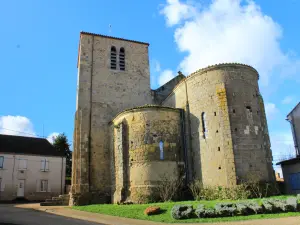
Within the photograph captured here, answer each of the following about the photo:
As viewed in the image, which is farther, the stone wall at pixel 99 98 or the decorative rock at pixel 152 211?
the stone wall at pixel 99 98

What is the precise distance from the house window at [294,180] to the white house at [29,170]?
22.8 meters

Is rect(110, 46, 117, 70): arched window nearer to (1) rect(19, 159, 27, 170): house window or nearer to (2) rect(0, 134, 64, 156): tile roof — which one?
(2) rect(0, 134, 64, 156): tile roof

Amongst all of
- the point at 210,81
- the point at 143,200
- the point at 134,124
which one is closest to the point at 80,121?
the point at 134,124

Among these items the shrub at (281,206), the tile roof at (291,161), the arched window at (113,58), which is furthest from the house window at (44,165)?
the shrub at (281,206)

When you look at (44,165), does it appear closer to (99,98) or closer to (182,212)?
(99,98)

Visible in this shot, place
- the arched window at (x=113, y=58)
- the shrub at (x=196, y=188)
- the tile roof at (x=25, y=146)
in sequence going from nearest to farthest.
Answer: the shrub at (x=196, y=188) < the arched window at (x=113, y=58) < the tile roof at (x=25, y=146)

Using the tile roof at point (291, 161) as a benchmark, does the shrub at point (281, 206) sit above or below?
below

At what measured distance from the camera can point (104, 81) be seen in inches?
965

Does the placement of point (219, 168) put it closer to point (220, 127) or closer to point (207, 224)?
point (220, 127)

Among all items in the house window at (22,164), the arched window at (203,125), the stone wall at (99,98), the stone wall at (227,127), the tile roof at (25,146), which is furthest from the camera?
the tile roof at (25,146)

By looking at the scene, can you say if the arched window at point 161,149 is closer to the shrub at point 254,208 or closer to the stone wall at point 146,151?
the stone wall at point 146,151

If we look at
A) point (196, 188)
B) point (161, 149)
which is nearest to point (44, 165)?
point (161, 149)

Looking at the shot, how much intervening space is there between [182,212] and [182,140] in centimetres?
719

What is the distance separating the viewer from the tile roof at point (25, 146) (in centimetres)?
2978
